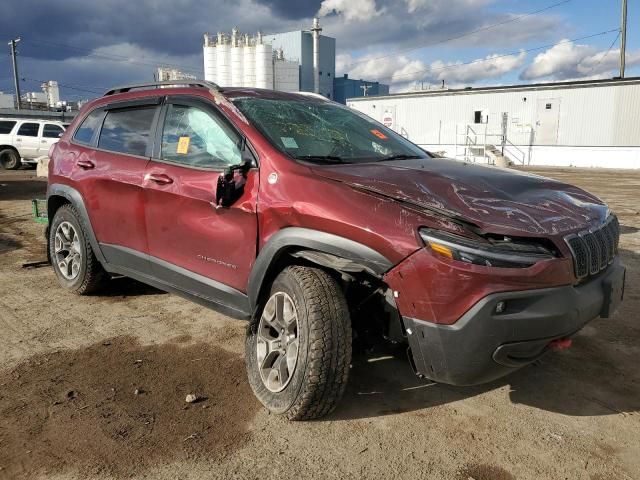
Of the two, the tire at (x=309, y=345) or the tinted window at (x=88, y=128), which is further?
the tinted window at (x=88, y=128)

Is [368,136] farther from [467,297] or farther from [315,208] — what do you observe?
[467,297]

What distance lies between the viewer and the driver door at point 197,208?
318 cm

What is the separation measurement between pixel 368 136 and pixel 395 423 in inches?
80.3

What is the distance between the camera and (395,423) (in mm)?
2902

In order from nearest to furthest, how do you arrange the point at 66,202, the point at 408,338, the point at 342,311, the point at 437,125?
the point at 408,338
the point at 342,311
the point at 66,202
the point at 437,125

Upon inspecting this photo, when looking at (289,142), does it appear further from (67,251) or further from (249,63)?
(249,63)

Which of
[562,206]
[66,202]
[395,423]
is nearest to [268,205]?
[395,423]

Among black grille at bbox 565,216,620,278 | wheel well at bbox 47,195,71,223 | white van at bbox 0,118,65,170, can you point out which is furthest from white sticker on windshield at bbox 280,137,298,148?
white van at bbox 0,118,65,170

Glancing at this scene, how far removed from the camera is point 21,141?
19.5m

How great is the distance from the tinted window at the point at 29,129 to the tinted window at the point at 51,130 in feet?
0.87

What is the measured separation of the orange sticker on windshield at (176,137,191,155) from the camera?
3620 millimetres

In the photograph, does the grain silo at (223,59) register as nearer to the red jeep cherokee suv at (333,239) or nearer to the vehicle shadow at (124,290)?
the vehicle shadow at (124,290)

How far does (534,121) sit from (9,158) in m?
27.2

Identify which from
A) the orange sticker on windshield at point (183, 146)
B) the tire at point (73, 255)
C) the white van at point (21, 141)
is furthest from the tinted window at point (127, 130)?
the white van at point (21, 141)
